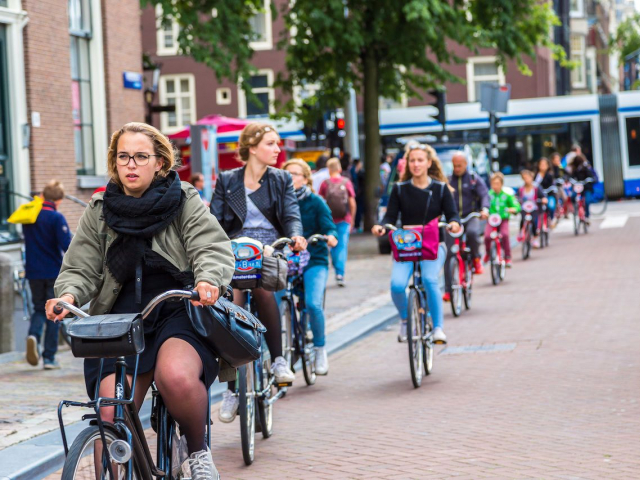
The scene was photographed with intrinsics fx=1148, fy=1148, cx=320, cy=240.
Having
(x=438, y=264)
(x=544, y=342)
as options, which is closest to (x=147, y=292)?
(x=438, y=264)

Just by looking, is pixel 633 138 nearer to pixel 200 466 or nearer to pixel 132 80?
pixel 132 80

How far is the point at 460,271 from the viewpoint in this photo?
41.6 feet

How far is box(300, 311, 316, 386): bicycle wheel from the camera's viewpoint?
8031 millimetres

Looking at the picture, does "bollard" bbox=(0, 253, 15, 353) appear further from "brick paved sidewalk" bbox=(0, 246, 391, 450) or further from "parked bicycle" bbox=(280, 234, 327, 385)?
"parked bicycle" bbox=(280, 234, 327, 385)

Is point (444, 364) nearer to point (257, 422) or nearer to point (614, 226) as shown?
point (257, 422)

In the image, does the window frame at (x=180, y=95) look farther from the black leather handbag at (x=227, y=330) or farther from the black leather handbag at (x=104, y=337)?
the black leather handbag at (x=104, y=337)

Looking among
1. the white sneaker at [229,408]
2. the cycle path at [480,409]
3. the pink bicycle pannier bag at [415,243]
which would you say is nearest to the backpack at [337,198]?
the cycle path at [480,409]

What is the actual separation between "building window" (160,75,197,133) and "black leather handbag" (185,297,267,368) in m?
40.2

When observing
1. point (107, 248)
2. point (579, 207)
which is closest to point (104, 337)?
point (107, 248)

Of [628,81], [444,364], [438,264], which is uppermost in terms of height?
[628,81]

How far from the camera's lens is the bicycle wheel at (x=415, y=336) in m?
8.15

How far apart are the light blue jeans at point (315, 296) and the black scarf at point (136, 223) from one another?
12.8ft

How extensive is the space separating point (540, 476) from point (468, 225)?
806cm

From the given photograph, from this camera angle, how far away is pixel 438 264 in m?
8.86
